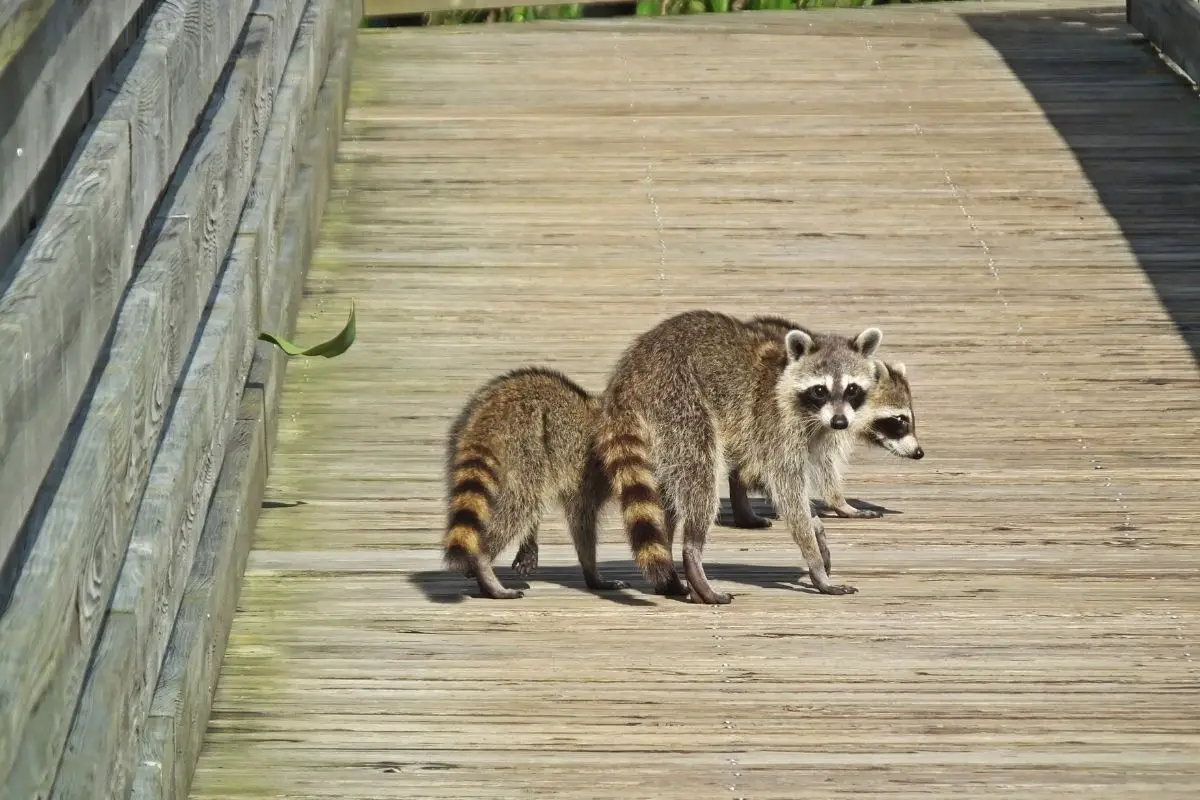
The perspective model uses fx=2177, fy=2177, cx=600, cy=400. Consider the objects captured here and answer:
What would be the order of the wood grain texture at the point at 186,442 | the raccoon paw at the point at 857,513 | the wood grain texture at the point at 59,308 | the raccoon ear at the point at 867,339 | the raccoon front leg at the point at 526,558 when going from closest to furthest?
the wood grain texture at the point at 59,308 < the wood grain texture at the point at 186,442 < the raccoon front leg at the point at 526,558 < the raccoon ear at the point at 867,339 < the raccoon paw at the point at 857,513

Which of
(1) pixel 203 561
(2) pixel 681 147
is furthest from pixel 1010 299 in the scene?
(1) pixel 203 561

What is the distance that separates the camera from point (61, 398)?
3332 mm

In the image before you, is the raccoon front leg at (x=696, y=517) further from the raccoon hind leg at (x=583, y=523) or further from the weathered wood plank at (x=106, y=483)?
the weathered wood plank at (x=106, y=483)

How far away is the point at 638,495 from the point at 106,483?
2214 mm

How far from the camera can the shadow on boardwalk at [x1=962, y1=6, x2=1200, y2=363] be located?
901 centimetres

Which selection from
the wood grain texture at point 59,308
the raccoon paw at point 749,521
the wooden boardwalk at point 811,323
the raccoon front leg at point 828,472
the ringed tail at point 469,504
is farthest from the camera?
the raccoon paw at point 749,521

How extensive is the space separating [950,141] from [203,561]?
5933 millimetres

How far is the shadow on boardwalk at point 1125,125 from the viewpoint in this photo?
901 centimetres

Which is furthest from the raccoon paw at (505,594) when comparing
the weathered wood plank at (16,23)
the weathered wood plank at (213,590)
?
the weathered wood plank at (16,23)

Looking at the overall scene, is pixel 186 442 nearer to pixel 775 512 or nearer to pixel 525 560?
pixel 525 560

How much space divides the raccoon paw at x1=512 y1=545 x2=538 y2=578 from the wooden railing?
0.77m

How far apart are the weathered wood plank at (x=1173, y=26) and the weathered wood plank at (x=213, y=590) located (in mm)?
4636

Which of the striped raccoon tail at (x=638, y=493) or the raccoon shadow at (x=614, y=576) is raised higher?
the striped raccoon tail at (x=638, y=493)

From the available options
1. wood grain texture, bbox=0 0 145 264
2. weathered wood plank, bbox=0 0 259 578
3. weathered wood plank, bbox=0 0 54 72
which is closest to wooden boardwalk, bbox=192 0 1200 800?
weathered wood plank, bbox=0 0 259 578
